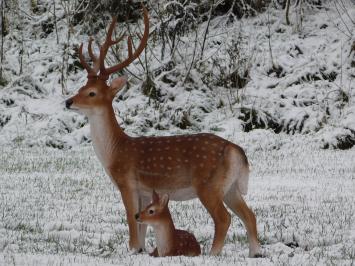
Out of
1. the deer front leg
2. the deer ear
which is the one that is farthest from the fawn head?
the deer ear

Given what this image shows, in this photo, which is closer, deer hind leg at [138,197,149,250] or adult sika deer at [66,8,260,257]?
adult sika deer at [66,8,260,257]

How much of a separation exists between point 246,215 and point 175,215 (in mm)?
2496

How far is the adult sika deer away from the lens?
6.17 meters

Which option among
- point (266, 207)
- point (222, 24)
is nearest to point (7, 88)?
point (222, 24)

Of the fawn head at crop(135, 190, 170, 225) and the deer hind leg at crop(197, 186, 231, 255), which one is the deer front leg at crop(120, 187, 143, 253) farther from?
the deer hind leg at crop(197, 186, 231, 255)

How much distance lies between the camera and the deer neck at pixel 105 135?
661cm

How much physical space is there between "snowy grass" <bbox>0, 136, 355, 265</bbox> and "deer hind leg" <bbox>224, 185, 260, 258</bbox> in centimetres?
12

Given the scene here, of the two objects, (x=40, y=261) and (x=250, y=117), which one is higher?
(x=40, y=261)

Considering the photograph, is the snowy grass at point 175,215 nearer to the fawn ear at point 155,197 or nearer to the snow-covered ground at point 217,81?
the fawn ear at point 155,197

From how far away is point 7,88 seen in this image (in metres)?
20.2

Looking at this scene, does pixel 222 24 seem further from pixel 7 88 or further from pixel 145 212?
pixel 145 212

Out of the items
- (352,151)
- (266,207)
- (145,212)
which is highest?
(145,212)

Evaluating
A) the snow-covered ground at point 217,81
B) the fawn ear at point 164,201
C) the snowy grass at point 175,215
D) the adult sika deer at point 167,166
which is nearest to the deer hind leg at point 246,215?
the adult sika deer at point 167,166

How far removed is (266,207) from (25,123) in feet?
35.1
